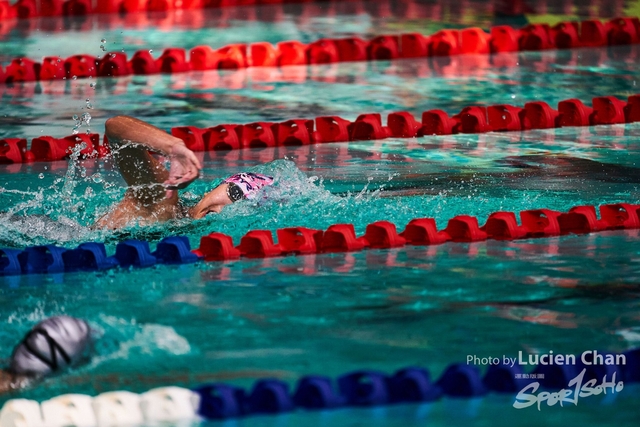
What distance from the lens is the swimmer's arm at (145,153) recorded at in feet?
13.3

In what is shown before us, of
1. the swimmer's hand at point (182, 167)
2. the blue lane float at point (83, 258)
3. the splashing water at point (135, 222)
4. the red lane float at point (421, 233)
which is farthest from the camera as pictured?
the splashing water at point (135, 222)

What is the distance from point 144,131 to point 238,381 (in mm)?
1436

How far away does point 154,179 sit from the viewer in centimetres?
442

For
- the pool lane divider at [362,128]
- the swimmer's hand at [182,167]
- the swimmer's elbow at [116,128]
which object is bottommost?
the pool lane divider at [362,128]

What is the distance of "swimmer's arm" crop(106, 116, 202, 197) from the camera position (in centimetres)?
407

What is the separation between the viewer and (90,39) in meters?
8.77

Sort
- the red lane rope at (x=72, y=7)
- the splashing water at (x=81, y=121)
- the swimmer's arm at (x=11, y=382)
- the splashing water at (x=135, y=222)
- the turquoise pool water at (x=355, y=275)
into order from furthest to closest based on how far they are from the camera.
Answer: the red lane rope at (x=72, y=7) → the splashing water at (x=81, y=121) → the splashing water at (x=135, y=222) → the turquoise pool water at (x=355, y=275) → the swimmer's arm at (x=11, y=382)

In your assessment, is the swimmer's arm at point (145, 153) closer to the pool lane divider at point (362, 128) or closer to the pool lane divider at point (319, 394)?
the pool lane divider at point (319, 394)

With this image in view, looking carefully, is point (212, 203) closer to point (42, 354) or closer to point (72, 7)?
point (42, 354)

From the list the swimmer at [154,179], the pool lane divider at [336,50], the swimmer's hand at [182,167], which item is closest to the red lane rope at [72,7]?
the pool lane divider at [336,50]

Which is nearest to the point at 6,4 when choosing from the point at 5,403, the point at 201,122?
the point at 201,122

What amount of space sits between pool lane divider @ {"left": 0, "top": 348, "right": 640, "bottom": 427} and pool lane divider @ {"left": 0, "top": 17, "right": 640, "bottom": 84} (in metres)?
5.32

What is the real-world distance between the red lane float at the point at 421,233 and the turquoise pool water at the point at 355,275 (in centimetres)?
9

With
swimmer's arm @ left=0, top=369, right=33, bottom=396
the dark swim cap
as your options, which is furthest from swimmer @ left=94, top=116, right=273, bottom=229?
swimmer's arm @ left=0, top=369, right=33, bottom=396
